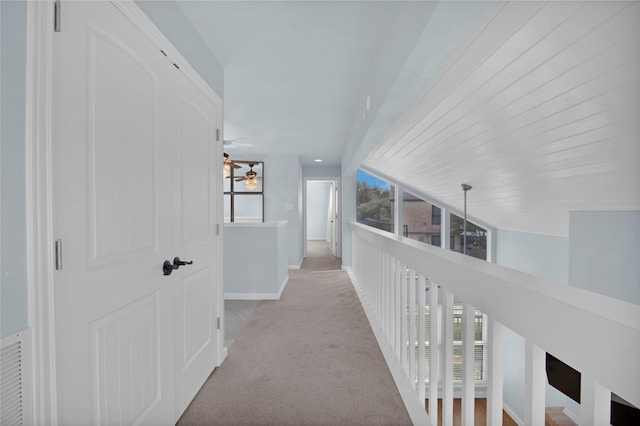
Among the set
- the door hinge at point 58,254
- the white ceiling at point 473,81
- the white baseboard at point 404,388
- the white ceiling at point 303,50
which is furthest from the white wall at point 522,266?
the door hinge at point 58,254

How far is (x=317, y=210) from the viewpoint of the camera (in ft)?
41.9

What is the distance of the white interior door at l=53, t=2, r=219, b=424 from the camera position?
1013 millimetres

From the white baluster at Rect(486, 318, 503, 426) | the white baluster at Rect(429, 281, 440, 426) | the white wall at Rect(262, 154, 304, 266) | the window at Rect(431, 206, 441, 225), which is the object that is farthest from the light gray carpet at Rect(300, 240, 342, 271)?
the white baluster at Rect(486, 318, 503, 426)

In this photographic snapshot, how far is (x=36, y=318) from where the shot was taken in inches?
35.2

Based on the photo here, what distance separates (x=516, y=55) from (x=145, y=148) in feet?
5.89

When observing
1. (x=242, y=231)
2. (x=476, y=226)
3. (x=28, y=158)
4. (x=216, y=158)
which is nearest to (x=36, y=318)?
(x=28, y=158)

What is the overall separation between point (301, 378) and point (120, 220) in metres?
1.52

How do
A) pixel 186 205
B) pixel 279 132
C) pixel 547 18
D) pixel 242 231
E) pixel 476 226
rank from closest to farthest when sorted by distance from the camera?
pixel 547 18, pixel 186 205, pixel 242 231, pixel 279 132, pixel 476 226

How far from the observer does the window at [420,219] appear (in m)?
6.95

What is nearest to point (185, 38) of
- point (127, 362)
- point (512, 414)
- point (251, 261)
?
point (127, 362)

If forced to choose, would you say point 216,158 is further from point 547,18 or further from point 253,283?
point 253,283

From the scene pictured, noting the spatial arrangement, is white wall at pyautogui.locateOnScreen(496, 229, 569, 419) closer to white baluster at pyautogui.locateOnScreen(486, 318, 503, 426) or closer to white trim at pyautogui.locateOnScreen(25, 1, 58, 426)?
white baluster at pyautogui.locateOnScreen(486, 318, 503, 426)

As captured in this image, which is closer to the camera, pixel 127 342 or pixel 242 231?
pixel 127 342

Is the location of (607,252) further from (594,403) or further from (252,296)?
(252,296)
